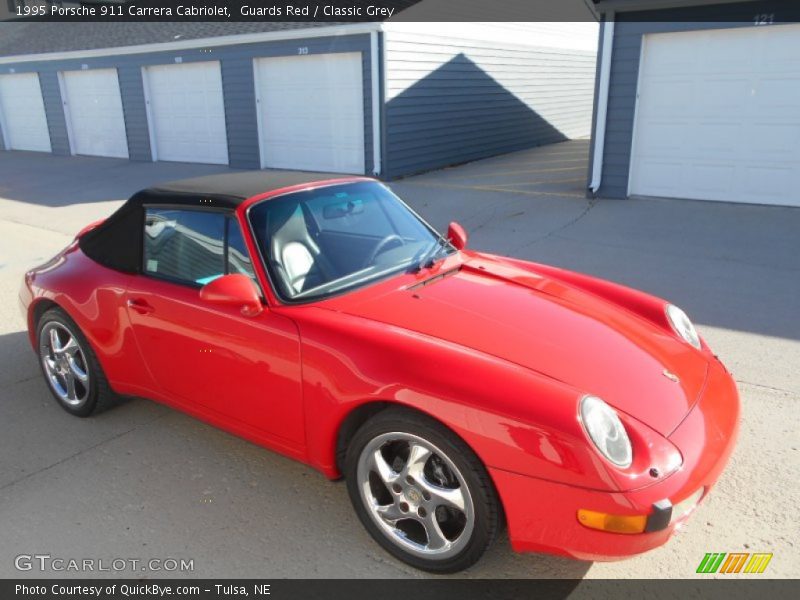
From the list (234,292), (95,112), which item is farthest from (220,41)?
(234,292)

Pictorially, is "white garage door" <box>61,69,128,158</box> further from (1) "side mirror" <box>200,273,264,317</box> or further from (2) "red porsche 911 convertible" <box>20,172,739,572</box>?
(1) "side mirror" <box>200,273,264,317</box>

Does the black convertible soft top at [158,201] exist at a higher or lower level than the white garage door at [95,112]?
higher

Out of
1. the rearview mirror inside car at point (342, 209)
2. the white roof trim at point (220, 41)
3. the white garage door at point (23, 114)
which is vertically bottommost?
the white garage door at point (23, 114)

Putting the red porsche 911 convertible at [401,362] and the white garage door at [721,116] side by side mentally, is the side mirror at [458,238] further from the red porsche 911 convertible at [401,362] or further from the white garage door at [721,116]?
the white garage door at [721,116]

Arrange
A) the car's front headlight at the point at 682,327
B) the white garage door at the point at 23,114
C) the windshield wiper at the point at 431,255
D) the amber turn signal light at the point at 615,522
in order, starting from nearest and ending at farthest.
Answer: the amber turn signal light at the point at 615,522 → the car's front headlight at the point at 682,327 → the windshield wiper at the point at 431,255 → the white garage door at the point at 23,114

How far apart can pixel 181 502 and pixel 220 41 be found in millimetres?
13909

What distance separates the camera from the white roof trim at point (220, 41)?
12.6 metres

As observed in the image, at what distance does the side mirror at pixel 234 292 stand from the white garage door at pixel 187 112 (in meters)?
13.8

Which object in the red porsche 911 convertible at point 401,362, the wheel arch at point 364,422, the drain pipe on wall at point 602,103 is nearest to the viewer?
the red porsche 911 convertible at point 401,362

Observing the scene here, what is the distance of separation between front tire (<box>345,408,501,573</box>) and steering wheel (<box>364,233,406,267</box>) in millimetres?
979

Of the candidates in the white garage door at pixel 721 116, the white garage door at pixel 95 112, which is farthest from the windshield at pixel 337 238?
the white garage door at pixel 95 112

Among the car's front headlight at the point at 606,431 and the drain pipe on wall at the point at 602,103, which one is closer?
the car's front headlight at the point at 606,431

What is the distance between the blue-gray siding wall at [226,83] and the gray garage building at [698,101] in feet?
16.0

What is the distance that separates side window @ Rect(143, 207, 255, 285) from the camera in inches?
124
